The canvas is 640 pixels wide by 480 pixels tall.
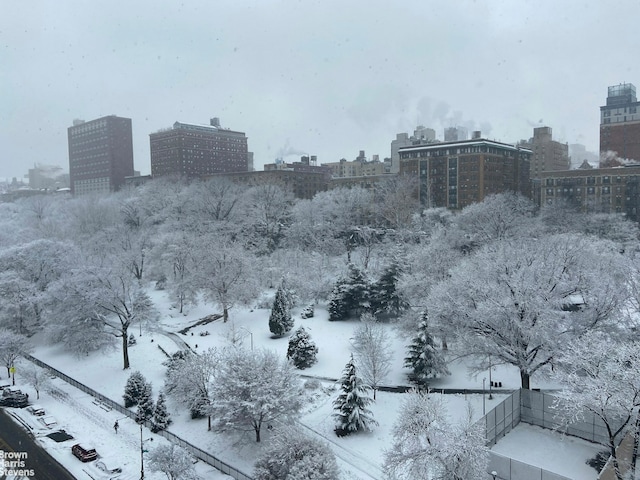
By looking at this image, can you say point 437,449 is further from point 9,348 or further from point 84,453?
point 9,348

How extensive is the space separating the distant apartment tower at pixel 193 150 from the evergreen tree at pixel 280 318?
95817mm

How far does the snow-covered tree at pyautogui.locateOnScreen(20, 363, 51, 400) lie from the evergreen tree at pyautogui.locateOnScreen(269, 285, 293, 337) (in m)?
17.9

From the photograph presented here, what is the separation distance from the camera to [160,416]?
32.2 metres

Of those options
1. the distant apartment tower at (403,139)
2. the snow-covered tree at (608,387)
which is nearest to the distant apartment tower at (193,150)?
the distant apartment tower at (403,139)

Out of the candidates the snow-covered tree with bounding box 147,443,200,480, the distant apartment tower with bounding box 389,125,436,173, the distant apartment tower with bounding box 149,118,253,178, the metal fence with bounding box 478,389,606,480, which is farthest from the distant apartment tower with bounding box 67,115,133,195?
the metal fence with bounding box 478,389,606,480

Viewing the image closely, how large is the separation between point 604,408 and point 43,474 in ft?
90.4

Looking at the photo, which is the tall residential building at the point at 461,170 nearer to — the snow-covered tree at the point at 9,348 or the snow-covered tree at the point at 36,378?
the snow-covered tree at the point at 36,378

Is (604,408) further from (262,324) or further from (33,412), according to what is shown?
(33,412)

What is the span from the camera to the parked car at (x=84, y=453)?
2850 centimetres

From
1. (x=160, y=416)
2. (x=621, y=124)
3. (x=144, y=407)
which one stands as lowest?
(x=160, y=416)

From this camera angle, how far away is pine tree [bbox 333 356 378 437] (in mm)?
28812

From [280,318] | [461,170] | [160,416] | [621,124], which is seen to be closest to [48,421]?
[160,416]

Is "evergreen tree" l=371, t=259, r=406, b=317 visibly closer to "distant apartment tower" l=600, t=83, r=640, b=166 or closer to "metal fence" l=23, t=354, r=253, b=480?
"metal fence" l=23, t=354, r=253, b=480

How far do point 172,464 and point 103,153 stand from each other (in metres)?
149
